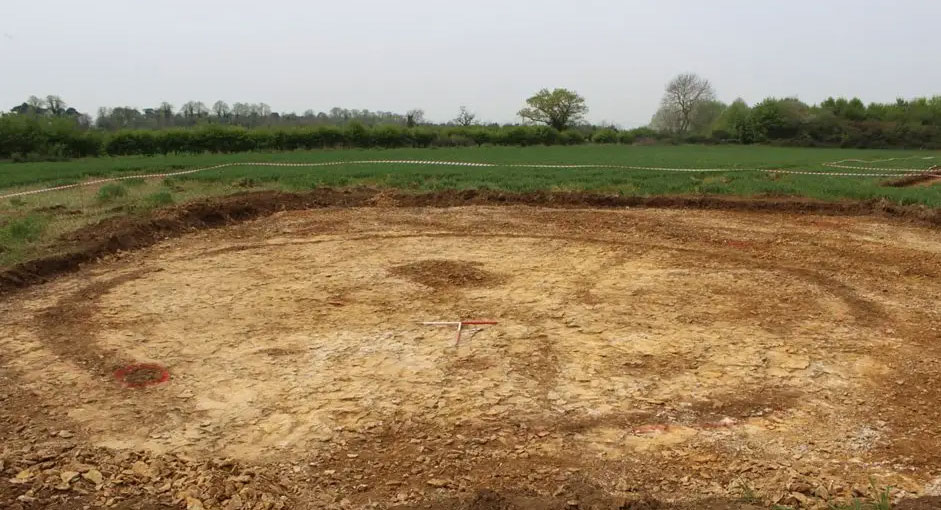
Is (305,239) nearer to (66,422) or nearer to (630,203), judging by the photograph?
(66,422)

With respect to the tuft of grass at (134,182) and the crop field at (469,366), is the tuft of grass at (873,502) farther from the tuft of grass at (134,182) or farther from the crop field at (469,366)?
the tuft of grass at (134,182)

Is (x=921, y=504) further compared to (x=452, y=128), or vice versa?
(x=452, y=128)

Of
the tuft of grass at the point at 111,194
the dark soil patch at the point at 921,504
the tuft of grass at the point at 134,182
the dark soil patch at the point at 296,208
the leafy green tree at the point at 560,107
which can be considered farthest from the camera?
the leafy green tree at the point at 560,107

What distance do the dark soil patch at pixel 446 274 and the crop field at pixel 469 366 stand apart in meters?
0.05

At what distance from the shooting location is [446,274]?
333 inches

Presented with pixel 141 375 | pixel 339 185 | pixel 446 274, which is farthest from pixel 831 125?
pixel 141 375

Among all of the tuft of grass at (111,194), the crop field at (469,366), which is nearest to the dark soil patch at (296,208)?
the crop field at (469,366)

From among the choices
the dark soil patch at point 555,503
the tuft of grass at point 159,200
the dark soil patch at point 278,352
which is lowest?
the dark soil patch at point 555,503

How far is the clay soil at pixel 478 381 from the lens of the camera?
3900mm

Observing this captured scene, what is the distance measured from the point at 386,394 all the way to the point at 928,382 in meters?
4.60

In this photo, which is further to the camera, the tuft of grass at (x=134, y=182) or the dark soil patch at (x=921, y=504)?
the tuft of grass at (x=134, y=182)

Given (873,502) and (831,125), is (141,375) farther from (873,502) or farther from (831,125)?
(831,125)

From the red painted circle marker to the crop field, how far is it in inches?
1.0

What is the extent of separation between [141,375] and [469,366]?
286 cm
